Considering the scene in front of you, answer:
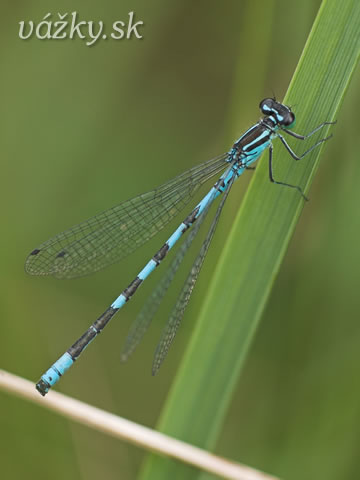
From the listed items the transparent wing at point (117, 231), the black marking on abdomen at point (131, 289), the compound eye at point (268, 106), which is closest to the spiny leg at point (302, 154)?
the compound eye at point (268, 106)

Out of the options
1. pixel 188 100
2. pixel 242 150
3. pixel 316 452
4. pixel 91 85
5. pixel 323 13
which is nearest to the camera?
pixel 323 13

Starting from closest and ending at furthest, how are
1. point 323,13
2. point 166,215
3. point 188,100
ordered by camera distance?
1. point 323,13
2. point 166,215
3. point 188,100

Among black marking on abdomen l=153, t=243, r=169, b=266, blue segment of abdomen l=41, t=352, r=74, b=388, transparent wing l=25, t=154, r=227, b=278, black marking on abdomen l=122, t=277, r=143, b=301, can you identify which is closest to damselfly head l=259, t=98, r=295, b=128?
transparent wing l=25, t=154, r=227, b=278

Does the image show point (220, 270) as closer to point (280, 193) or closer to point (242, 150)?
point (280, 193)

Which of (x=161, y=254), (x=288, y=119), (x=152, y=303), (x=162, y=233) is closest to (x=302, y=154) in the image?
(x=288, y=119)

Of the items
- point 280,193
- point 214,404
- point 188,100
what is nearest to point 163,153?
point 188,100

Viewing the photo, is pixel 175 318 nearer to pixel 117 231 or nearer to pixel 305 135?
pixel 117 231
